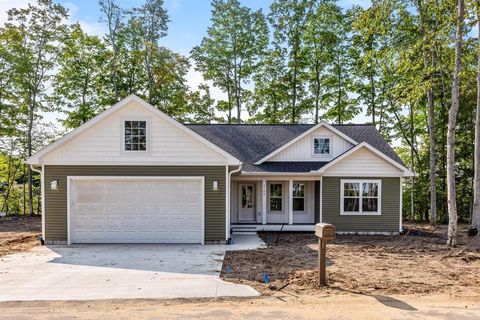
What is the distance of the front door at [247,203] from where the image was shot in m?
16.3

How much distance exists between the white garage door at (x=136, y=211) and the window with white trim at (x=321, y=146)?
21.3 feet

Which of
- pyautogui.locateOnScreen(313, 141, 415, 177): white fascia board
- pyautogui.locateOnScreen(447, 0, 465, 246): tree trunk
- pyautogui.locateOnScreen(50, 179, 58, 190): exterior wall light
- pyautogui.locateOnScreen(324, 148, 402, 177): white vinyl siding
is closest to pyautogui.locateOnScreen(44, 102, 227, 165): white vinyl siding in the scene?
pyautogui.locateOnScreen(50, 179, 58, 190): exterior wall light

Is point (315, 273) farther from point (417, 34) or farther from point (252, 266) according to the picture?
point (417, 34)

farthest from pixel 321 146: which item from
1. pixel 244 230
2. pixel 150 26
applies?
pixel 150 26

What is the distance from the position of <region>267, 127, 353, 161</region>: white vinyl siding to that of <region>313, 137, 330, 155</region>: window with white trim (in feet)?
0.36

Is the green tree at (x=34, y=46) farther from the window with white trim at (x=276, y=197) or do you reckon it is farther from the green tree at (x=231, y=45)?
the window with white trim at (x=276, y=197)

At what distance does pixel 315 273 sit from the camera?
7.90 meters

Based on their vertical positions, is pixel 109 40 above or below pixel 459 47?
above

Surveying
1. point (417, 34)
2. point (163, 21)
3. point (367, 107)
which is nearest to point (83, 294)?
point (417, 34)

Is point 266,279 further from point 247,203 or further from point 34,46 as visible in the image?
point 34,46

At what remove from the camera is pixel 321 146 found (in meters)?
16.3

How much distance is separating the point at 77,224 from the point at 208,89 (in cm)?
1646

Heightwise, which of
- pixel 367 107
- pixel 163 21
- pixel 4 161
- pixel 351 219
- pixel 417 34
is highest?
pixel 163 21

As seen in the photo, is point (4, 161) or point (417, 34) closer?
point (417, 34)
